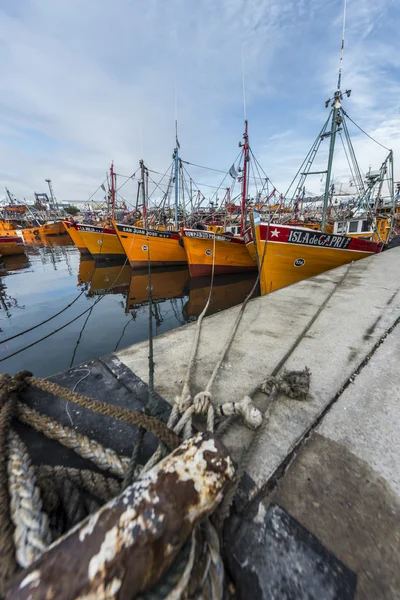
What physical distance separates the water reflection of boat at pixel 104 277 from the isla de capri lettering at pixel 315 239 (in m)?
6.78

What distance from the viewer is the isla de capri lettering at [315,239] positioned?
22.1ft

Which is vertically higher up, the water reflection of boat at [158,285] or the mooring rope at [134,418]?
the mooring rope at [134,418]

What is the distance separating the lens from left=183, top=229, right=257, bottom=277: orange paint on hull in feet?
34.5

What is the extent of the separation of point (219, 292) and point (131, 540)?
29.5ft

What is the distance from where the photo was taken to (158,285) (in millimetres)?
10648

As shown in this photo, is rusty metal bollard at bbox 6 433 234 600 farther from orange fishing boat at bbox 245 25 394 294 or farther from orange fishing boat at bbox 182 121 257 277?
orange fishing boat at bbox 182 121 257 277

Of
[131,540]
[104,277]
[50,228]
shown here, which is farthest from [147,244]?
[50,228]

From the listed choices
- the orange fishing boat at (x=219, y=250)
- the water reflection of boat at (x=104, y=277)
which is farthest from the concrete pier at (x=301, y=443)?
the water reflection of boat at (x=104, y=277)

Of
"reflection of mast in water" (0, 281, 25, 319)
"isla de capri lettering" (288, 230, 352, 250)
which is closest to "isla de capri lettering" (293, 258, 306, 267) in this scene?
"isla de capri lettering" (288, 230, 352, 250)

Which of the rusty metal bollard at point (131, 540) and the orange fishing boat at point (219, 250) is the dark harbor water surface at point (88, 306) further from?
the rusty metal bollard at point (131, 540)

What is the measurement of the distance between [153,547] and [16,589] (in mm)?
317

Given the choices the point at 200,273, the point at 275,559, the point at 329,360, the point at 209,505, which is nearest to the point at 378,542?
the point at 275,559

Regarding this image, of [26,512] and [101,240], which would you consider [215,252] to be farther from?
[26,512]

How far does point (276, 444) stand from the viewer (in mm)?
1295
